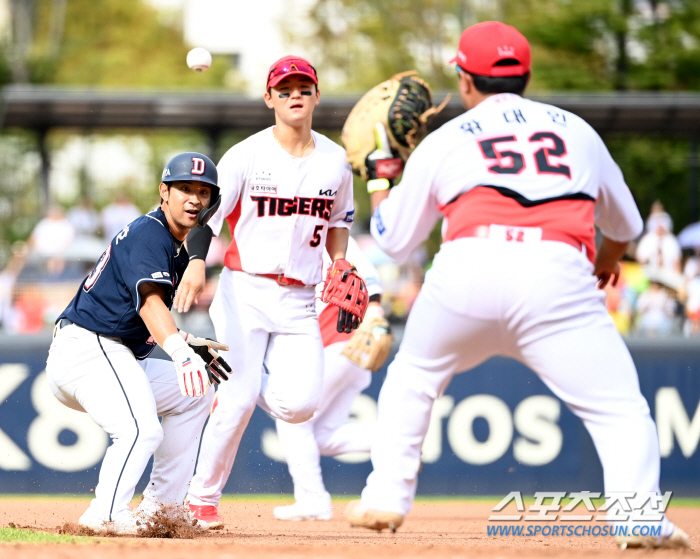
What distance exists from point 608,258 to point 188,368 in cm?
223

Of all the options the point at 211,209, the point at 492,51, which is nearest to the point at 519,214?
the point at 492,51

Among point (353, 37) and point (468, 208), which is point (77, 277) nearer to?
point (468, 208)

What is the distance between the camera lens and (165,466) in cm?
→ 591

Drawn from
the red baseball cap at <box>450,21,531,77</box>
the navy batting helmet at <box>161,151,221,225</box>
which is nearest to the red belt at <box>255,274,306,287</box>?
the navy batting helmet at <box>161,151,221,225</box>

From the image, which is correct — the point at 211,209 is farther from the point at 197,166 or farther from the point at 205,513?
the point at 205,513

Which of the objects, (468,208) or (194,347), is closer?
(468,208)

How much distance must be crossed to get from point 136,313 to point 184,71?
119ft

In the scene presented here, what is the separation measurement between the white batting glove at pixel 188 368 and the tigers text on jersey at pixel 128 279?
30 centimetres

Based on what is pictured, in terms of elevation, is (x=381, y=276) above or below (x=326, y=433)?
above

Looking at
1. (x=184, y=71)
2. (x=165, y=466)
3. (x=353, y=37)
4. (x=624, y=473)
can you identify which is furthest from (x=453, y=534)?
(x=184, y=71)

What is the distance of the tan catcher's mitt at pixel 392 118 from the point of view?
19.8ft

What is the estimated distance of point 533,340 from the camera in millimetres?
4453

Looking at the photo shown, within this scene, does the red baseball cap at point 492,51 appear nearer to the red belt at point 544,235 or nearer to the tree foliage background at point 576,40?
the red belt at point 544,235

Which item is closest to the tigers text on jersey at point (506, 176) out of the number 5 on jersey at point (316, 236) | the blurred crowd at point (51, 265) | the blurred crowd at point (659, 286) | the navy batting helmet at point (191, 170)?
the navy batting helmet at point (191, 170)
